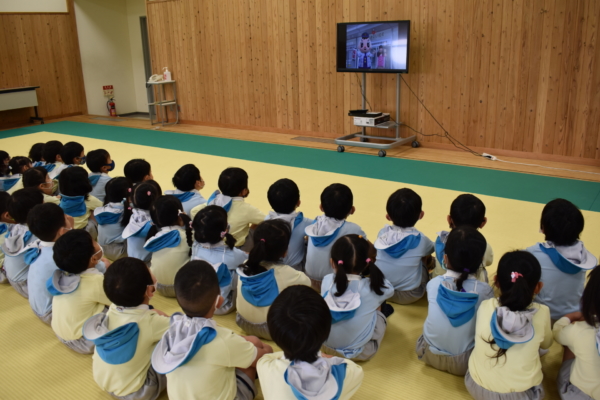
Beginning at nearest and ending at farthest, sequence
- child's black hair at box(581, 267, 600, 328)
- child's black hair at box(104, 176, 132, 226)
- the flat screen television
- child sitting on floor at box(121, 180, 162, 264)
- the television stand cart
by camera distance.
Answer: child's black hair at box(581, 267, 600, 328)
child sitting on floor at box(121, 180, 162, 264)
child's black hair at box(104, 176, 132, 226)
the flat screen television
the television stand cart

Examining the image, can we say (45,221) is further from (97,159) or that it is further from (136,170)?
(97,159)

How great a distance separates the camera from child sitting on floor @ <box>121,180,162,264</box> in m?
3.07

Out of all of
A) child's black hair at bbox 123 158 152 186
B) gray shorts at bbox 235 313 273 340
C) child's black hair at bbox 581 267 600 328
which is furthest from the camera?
child's black hair at bbox 123 158 152 186

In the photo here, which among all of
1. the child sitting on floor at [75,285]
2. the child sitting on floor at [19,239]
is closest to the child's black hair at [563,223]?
the child sitting on floor at [75,285]

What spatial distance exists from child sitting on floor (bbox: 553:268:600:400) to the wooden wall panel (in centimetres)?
414

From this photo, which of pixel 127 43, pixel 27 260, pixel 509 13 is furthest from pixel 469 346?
pixel 127 43

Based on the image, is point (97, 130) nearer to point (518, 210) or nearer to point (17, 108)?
point (17, 108)

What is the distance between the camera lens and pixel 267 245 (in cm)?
231

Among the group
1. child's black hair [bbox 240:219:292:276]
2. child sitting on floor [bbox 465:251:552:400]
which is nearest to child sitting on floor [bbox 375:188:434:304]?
child's black hair [bbox 240:219:292:276]

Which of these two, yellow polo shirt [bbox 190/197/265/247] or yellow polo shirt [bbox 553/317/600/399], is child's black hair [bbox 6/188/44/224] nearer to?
yellow polo shirt [bbox 190/197/265/247]

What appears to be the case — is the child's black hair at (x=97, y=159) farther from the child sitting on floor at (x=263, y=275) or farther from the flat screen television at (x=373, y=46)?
the flat screen television at (x=373, y=46)

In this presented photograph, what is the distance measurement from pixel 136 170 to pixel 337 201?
5.56ft

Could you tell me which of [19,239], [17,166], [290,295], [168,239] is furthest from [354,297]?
[17,166]

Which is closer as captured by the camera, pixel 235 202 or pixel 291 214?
pixel 291 214
